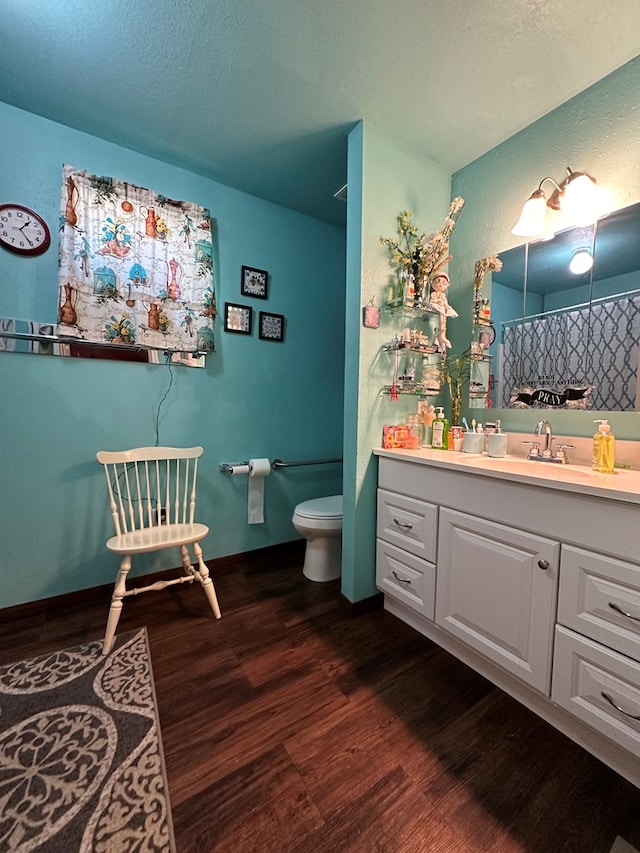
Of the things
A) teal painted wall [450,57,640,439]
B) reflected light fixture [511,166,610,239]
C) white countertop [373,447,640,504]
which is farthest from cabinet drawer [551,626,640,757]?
reflected light fixture [511,166,610,239]

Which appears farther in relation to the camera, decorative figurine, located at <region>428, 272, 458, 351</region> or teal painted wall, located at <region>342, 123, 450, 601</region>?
decorative figurine, located at <region>428, 272, 458, 351</region>

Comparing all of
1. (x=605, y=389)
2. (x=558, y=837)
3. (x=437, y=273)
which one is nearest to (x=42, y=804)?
(x=558, y=837)

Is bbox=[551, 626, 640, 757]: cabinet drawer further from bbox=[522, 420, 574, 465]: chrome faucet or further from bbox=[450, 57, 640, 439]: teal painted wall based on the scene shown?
bbox=[450, 57, 640, 439]: teal painted wall

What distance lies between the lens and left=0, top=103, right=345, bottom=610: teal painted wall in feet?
5.18

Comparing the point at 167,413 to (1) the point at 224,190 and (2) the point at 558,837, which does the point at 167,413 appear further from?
(2) the point at 558,837

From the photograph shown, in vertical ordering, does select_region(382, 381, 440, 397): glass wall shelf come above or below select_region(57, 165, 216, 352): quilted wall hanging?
below

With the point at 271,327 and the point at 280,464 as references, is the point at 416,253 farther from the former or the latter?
the point at 280,464

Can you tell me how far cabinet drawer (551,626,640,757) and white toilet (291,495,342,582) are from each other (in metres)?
1.09

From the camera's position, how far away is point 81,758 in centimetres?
97

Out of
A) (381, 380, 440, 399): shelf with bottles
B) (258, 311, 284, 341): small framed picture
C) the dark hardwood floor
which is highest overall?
(258, 311, 284, 341): small framed picture

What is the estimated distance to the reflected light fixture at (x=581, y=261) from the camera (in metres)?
1.41

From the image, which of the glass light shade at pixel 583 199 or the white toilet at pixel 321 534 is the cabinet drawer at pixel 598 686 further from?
the glass light shade at pixel 583 199

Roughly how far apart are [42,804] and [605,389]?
2297 millimetres

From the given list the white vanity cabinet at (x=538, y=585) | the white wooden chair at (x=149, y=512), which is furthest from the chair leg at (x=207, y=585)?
the white vanity cabinet at (x=538, y=585)
